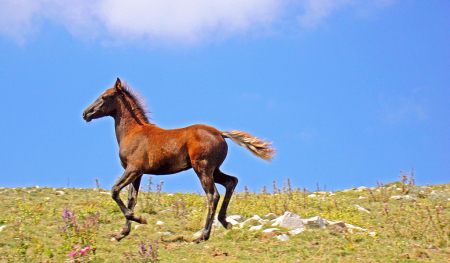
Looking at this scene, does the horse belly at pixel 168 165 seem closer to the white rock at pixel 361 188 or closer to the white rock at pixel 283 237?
the white rock at pixel 283 237

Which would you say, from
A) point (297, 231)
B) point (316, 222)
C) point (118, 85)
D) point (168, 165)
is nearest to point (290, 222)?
point (297, 231)

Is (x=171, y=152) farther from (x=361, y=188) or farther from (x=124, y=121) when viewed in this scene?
(x=361, y=188)

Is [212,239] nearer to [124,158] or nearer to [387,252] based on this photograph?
[124,158]

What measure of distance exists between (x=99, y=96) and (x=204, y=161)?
3.18 metres

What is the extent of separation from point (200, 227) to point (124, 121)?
302 centimetres

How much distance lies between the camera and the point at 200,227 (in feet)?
32.3

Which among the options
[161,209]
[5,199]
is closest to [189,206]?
[161,209]

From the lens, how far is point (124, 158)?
9.12 meters

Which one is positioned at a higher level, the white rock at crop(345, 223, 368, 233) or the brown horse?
the brown horse

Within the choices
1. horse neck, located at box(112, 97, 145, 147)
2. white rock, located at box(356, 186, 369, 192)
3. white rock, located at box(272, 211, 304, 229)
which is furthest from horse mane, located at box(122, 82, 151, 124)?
white rock, located at box(356, 186, 369, 192)

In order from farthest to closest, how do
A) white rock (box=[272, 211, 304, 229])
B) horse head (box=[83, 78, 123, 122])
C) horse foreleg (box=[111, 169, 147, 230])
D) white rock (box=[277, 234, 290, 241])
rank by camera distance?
horse head (box=[83, 78, 123, 122]) < white rock (box=[272, 211, 304, 229]) < horse foreleg (box=[111, 169, 147, 230]) < white rock (box=[277, 234, 290, 241])

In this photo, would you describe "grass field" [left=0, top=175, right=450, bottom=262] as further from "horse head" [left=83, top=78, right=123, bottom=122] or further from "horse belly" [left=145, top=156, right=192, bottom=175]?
"horse head" [left=83, top=78, right=123, bottom=122]

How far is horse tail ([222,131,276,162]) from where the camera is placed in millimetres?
8977

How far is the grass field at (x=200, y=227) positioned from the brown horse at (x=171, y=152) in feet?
2.52
